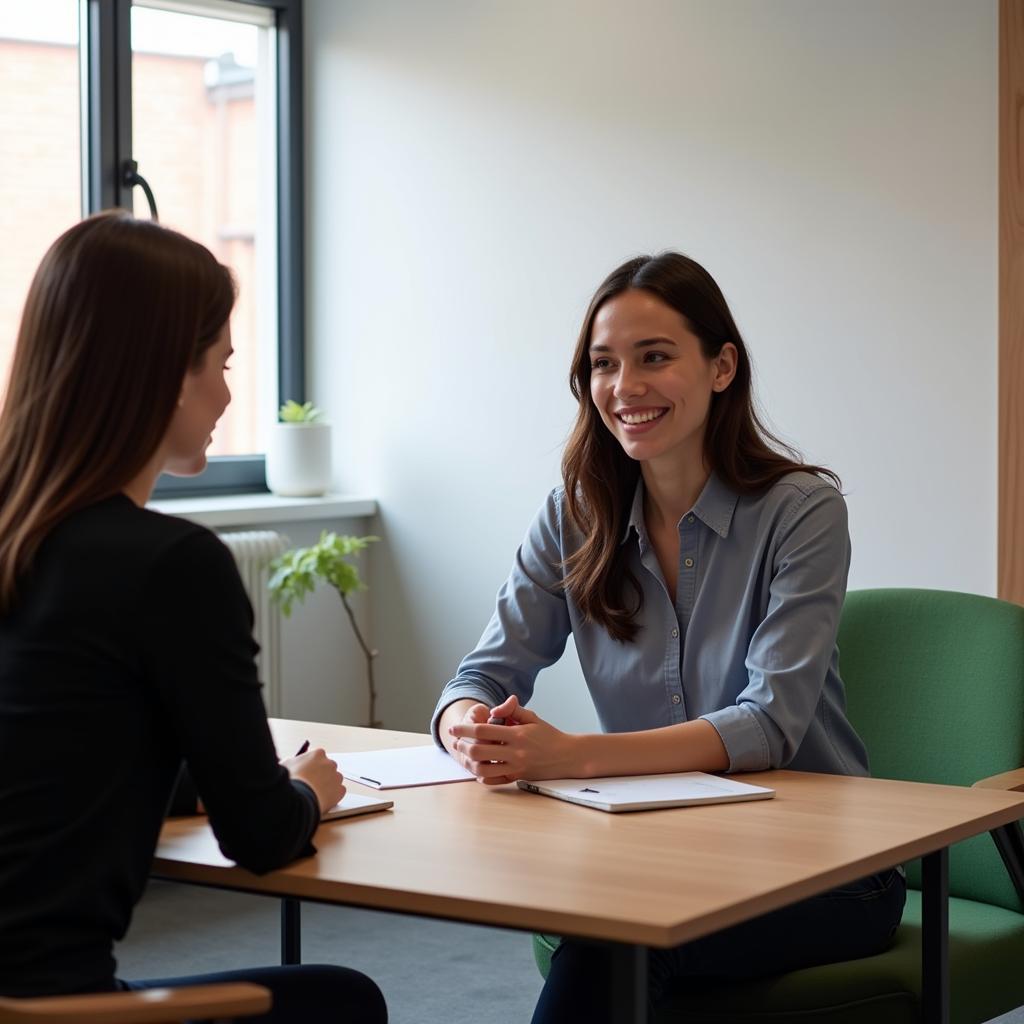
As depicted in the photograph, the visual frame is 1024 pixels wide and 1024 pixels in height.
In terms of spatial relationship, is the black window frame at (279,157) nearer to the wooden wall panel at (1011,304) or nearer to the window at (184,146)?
the window at (184,146)

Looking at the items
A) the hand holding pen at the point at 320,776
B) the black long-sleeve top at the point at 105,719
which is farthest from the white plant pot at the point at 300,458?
the black long-sleeve top at the point at 105,719

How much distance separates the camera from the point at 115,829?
1350 millimetres

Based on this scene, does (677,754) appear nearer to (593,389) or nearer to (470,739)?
(470,739)

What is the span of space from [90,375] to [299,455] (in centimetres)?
303

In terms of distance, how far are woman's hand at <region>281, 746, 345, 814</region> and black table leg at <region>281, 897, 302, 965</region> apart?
539 mm

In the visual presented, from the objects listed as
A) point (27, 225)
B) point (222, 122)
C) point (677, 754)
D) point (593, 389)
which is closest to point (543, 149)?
point (222, 122)

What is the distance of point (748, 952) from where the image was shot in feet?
5.95

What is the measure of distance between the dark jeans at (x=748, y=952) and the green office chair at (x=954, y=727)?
34 mm

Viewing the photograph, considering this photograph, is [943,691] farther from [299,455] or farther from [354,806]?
[299,455]

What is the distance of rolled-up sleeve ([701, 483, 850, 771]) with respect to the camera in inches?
77.3

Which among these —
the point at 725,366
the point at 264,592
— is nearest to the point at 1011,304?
the point at 725,366

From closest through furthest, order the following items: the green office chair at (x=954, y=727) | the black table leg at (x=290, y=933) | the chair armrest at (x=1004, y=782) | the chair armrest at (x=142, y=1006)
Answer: the chair armrest at (x=142, y=1006) → the green office chair at (x=954, y=727) → the chair armrest at (x=1004, y=782) → the black table leg at (x=290, y=933)

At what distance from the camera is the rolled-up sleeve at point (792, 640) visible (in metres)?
1.96

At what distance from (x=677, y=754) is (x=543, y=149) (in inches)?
97.5
